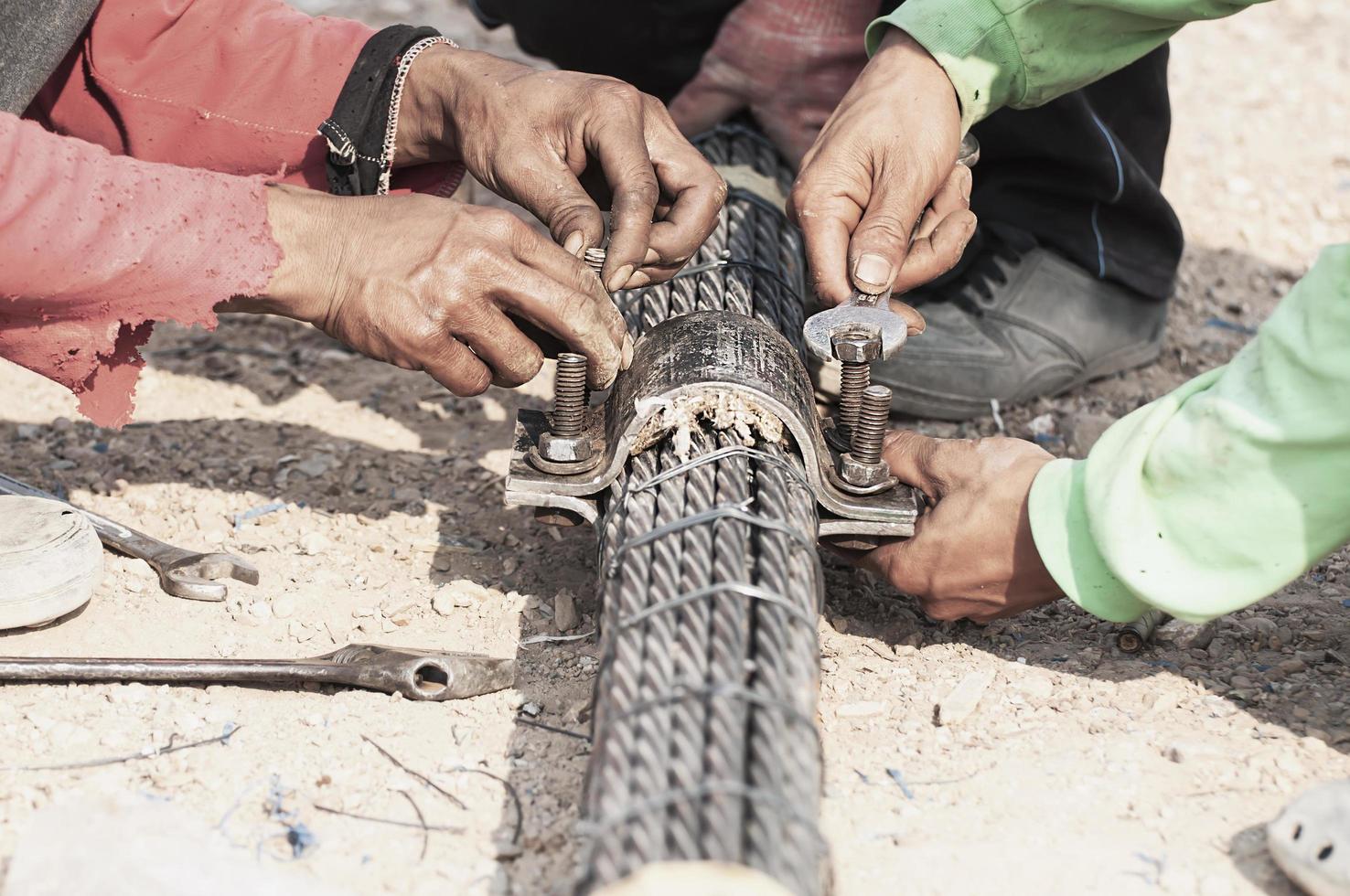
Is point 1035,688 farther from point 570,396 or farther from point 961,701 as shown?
point 570,396

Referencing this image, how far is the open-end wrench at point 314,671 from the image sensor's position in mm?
2051

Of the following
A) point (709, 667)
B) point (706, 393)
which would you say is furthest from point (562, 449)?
point (709, 667)

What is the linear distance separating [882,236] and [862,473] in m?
0.41

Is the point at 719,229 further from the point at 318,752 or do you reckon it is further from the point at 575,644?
the point at 318,752

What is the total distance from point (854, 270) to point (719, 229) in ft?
2.15

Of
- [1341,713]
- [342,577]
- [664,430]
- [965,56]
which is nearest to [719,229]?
[965,56]

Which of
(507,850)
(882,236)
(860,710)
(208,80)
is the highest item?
(208,80)

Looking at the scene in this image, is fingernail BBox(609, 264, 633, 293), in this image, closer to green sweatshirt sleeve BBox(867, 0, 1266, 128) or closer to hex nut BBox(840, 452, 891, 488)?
hex nut BBox(840, 452, 891, 488)

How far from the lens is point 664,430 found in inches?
82.7

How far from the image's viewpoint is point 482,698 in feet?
6.98

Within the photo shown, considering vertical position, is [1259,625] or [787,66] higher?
[787,66]

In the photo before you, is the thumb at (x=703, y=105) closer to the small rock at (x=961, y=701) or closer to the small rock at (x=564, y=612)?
the small rock at (x=564, y=612)

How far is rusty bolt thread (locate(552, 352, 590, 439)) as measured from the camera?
211cm

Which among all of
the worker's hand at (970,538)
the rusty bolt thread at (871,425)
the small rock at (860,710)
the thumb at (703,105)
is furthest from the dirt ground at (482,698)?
the thumb at (703,105)
